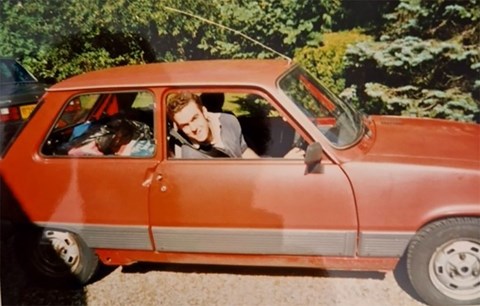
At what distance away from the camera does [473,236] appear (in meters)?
1.81

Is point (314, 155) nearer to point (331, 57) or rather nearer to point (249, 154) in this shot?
point (249, 154)

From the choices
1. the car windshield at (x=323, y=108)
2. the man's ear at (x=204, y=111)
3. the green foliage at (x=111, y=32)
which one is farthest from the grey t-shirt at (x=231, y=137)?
the green foliage at (x=111, y=32)

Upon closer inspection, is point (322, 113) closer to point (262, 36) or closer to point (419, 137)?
point (419, 137)

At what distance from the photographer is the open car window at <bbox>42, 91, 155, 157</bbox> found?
6.94 feet

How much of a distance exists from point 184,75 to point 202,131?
11.9 inches

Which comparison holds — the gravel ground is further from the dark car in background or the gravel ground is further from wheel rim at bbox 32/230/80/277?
the dark car in background

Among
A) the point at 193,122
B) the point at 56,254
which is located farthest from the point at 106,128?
the point at 56,254

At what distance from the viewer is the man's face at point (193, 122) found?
6.69 feet

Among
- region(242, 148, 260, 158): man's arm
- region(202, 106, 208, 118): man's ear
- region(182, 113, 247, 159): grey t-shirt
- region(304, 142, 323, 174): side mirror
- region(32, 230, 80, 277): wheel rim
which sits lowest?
region(32, 230, 80, 277): wheel rim

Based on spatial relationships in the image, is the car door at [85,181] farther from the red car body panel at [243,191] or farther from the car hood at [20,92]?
the car hood at [20,92]

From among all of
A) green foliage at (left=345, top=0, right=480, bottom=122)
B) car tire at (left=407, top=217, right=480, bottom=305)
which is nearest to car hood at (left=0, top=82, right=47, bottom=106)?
car tire at (left=407, top=217, right=480, bottom=305)

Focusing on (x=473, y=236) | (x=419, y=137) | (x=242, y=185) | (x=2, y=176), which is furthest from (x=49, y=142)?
(x=473, y=236)

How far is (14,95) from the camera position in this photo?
240cm

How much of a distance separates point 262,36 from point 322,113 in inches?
48.1
